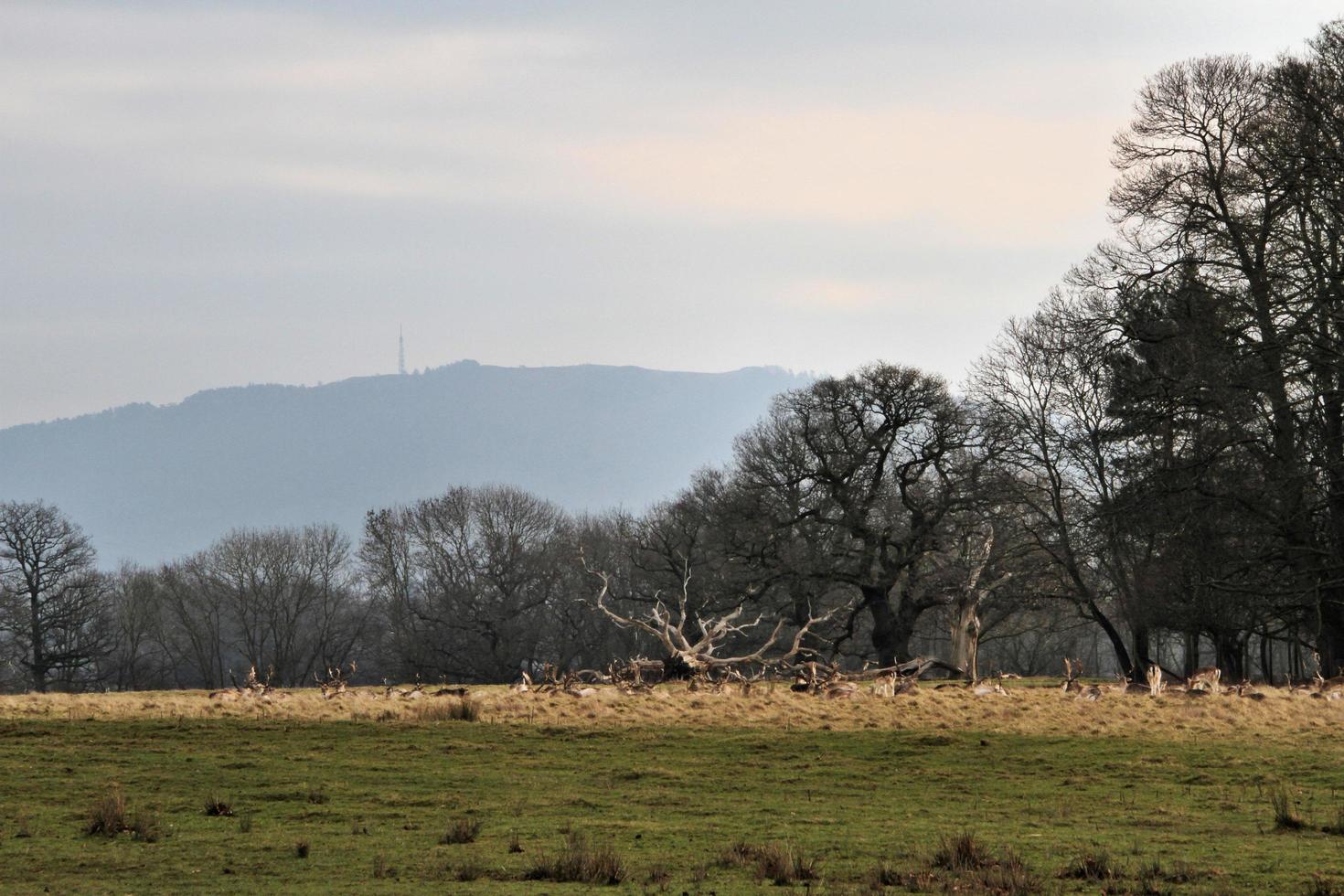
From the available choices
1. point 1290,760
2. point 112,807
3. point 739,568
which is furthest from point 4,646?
point 1290,760

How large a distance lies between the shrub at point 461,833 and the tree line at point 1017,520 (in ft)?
65.6

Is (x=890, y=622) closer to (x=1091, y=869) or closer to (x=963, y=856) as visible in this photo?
(x=963, y=856)

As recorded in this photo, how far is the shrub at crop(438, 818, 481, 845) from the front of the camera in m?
14.9

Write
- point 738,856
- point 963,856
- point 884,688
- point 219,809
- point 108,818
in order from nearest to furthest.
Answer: point 963,856 < point 738,856 < point 108,818 < point 219,809 < point 884,688

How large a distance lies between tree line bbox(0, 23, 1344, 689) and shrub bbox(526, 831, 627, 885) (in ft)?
67.7

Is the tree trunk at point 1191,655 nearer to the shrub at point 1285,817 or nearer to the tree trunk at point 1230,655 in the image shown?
the tree trunk at point 1230,655

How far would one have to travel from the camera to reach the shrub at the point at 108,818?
50.1 feet

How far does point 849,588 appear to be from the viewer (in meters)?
58.0

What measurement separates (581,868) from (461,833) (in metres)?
2.77

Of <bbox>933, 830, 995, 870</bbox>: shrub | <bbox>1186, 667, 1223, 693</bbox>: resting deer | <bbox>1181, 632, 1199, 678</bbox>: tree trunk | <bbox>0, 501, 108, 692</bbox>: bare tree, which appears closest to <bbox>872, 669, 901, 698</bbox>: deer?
<bbox>1186, 667, 1223, 693</bbox>: resting deer

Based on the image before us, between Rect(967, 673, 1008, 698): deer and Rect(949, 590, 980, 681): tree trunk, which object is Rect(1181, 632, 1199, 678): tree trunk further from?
Rect(967, 673, 1008, 698): deer

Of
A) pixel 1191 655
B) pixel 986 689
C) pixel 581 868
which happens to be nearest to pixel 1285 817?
pixel 581 868

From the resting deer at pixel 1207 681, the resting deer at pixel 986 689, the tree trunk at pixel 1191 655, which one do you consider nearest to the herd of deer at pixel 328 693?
the resting deer at pixel 986 689

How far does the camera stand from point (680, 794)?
736 inches
